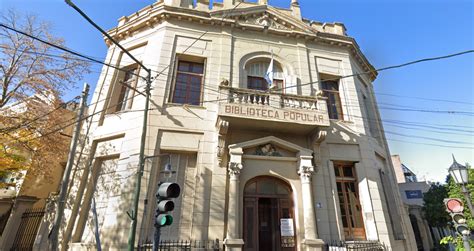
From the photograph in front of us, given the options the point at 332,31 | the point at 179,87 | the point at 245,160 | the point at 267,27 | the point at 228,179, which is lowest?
the point at 228,179

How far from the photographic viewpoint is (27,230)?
1114cm

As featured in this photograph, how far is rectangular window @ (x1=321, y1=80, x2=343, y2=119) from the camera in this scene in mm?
12984

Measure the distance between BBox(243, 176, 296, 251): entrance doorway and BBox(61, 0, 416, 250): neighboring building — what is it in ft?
0.14

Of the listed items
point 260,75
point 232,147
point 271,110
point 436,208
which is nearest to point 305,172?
point 271,110

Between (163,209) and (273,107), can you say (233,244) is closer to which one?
(163,209)

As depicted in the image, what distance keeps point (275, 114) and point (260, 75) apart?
364 centimetres

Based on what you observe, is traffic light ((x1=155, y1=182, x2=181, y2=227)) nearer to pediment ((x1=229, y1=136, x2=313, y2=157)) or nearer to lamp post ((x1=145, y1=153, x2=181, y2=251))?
lamp post ((x1=145, y1=153, x2=181, y2=251))

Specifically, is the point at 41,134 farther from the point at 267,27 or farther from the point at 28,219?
the point at 267,27

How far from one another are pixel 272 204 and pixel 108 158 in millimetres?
7347

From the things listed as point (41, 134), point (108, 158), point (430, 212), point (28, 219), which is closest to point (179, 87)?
point (108, 158)

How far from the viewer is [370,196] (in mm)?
10750

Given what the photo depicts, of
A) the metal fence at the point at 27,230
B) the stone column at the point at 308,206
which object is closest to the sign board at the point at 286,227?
the stone column at the point at 308,206

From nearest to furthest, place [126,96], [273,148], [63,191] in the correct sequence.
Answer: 1. [63,191]
2. [273,148]
3. [126,96]

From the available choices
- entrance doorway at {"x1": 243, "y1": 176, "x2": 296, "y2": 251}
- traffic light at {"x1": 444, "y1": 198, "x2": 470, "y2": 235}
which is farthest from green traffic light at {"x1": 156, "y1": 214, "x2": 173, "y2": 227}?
traffic light at {"x1": 444, "y1": 198, "x2": 470, "y2": 235}
